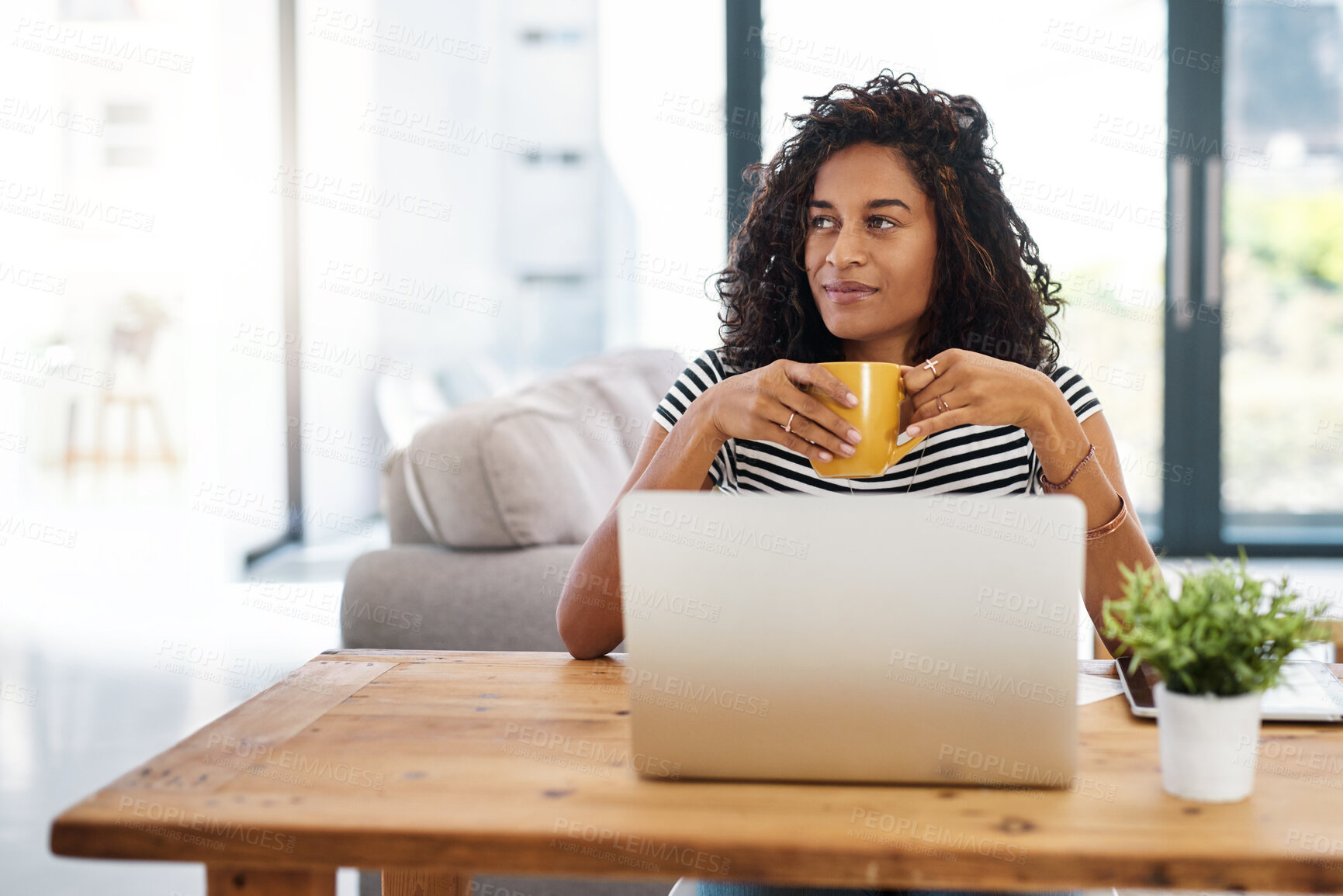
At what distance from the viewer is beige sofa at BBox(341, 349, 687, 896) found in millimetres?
1638

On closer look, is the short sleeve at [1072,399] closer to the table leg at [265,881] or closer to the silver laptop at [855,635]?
the silver laptop at [855,635]

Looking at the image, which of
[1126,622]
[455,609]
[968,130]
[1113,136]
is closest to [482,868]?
[1126,622]

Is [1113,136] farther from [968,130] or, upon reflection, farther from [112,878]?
[112,878]

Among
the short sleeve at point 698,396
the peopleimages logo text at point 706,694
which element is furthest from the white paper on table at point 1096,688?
the short sleeve at point 698,396

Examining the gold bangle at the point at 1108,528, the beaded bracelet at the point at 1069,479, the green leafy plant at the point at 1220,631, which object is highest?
the beaded bracelet at the point at 1069,479

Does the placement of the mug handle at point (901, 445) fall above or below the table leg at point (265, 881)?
above

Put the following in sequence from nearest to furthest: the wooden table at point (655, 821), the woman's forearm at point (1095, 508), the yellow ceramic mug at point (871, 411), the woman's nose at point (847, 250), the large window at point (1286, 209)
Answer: the wooden table at point (655, 821) → the yellow ceramic mug at point (871, 411) → the woman's forearm at point (1095, 508) → the woman's nose at point (847, 250) → the large window at point (1286, 209)

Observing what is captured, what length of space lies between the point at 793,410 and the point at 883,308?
49cm

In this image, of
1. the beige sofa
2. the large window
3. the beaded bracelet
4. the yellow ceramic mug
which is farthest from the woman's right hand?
the large window

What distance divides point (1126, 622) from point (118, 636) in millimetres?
3474

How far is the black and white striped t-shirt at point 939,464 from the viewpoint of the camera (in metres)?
1.37

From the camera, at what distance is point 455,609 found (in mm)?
1646

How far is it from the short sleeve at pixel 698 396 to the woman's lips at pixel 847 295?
19 centimetres

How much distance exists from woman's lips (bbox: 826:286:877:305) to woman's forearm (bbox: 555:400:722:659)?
0.96ft
